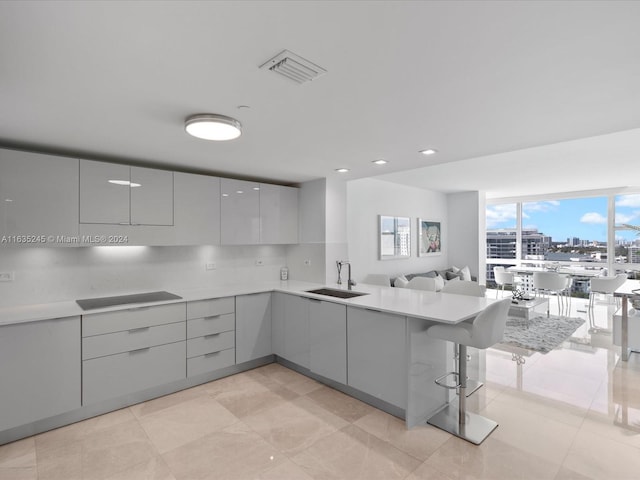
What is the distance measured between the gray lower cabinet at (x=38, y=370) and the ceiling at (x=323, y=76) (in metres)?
1.49

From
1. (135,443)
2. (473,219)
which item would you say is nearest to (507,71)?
(135,443)

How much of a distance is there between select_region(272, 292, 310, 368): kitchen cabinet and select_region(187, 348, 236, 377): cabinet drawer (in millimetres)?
535

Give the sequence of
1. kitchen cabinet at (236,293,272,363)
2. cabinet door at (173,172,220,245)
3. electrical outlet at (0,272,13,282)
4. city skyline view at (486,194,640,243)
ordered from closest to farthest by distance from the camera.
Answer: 1. electrical outlet at (0,272,13,282)
2. cabinet door at (173,172,220,245)
3. kitchen cabinet at (236,293,272,363)
4. city skyline view at (486,194,640,243)

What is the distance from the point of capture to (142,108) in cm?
202

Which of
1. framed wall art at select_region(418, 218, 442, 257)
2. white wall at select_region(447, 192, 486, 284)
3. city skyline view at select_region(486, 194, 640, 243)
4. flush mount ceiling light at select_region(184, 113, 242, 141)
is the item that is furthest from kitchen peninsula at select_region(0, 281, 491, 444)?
city skyline view at select_region(486, 194, 640, 243)

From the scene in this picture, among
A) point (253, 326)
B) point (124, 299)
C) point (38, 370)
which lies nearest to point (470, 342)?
point (253, 326)

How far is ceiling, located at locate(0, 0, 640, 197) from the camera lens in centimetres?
119

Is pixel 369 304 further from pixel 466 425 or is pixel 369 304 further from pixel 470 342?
pixel 466 425

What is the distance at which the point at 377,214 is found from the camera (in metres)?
5.75

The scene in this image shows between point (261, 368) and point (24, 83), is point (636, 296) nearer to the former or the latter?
point (261, 368)

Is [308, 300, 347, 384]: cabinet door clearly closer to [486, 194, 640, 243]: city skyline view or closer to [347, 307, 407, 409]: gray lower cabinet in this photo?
[347, 307, 407, 409]: gray lower cabinet

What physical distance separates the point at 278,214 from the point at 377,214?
2117 mm

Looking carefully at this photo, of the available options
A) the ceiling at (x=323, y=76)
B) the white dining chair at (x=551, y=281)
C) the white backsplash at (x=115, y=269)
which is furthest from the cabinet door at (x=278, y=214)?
the white dining chair at (x=551, y=281)

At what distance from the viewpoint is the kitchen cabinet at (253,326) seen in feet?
11.8
